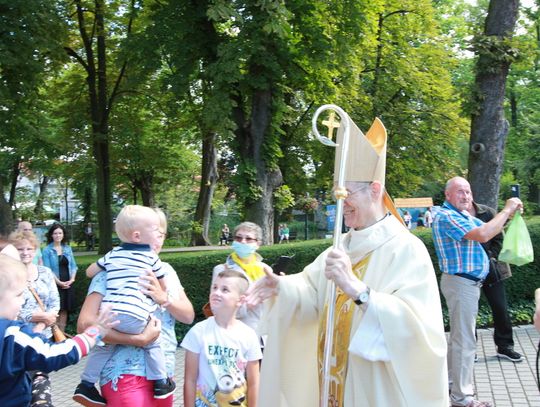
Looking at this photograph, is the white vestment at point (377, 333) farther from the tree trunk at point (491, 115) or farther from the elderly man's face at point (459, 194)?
the tree trunk at point (491, 115)

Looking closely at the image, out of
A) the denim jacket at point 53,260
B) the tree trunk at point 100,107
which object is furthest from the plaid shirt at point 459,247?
the tree trunk at point 100,107

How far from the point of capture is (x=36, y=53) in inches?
559

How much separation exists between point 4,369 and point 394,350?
71.0 inches

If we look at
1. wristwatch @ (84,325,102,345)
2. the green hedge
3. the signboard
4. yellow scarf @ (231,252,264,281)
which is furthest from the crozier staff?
the signboard

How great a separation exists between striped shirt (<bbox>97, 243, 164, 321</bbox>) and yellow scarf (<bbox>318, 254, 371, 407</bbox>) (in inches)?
40.6

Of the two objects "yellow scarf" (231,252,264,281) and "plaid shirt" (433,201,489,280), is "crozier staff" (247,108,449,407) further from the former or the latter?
"plaid shirt" (433,201,489,280)

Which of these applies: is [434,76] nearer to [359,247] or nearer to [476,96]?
[476,96]

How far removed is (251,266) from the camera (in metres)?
5.65

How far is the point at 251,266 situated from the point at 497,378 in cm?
329

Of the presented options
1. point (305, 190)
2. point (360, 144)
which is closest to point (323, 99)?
point (305, 190)

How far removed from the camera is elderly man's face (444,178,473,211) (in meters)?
6.43

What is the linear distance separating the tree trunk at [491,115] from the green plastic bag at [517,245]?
13.4 ft

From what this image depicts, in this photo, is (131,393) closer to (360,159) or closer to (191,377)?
(191,377)

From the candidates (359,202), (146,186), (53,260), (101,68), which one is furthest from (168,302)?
(146,186)
